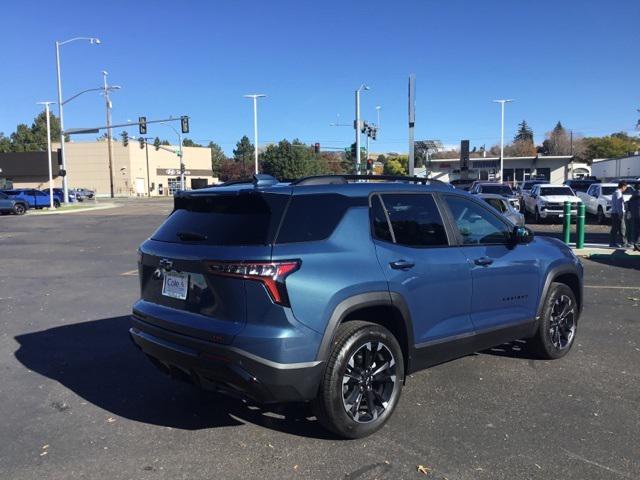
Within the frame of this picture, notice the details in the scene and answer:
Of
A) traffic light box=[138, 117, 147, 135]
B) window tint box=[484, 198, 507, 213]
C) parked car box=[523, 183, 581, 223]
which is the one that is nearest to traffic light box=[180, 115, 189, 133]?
traffic light box=[138, 117, 147, 135]

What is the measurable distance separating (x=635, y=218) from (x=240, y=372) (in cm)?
1358

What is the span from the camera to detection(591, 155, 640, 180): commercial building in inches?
1850

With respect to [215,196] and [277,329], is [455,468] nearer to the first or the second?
[277,329]

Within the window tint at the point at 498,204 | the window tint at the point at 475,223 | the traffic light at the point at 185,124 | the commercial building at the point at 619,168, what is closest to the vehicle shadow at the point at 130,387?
the window tint at the point at 475,223

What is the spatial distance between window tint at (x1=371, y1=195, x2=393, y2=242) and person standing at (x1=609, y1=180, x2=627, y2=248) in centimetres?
1248

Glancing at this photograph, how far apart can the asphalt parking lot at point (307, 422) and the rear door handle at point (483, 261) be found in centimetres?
109

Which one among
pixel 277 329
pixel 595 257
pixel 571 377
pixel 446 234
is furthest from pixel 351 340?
pixel 595 257

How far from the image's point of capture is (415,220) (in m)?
4.38

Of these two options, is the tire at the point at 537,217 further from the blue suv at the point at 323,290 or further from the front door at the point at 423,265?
the front door at the point at 423,265

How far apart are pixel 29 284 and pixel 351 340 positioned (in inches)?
331

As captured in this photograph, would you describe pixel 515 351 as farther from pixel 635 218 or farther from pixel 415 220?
pixel 635 218

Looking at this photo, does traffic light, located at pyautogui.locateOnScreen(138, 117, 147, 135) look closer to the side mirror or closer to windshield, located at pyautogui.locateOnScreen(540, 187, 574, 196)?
windshield, located at pyautogui.locateOnScreen(540, 187, 574, 196)

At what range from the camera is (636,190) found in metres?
14.4

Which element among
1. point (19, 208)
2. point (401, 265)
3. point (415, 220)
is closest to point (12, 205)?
point (19, 208)
